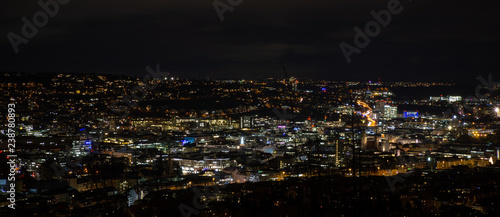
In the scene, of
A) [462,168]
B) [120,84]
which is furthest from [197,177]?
[120,84]

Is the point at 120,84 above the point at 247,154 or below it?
above

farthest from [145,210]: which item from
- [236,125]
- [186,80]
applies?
[186,80]

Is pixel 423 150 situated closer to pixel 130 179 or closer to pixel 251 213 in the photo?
pixel 130 179

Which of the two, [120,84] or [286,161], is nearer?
[286,161]

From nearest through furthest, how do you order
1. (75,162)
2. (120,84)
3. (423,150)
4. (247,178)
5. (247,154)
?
(247,178), (75,162), (247,154), (423,150), (120,84)

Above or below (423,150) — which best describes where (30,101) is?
above

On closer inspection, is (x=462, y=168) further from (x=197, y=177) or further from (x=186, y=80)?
(x=186, y=80)

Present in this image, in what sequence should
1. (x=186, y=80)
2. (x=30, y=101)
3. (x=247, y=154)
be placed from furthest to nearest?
(x=186, y=80) → (x=30, y=101) → (x=247, y=154)

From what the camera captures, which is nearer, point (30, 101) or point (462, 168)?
point (462, 168)

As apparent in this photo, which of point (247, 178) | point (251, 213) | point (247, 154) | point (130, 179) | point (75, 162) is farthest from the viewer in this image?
point (247, 154)
